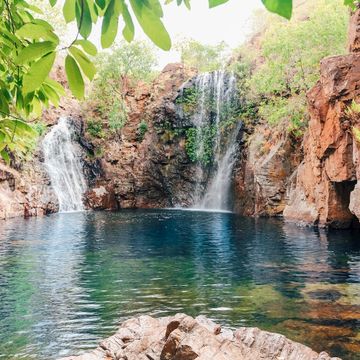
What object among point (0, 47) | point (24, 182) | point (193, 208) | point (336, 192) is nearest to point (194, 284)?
point (0, 47)

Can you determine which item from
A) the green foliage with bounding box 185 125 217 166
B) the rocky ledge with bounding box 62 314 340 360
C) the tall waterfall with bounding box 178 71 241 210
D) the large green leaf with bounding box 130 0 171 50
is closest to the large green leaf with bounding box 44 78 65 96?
the large green leaf with bounding box 130 0 171 50

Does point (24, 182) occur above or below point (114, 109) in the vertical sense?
below

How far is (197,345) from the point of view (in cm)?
674

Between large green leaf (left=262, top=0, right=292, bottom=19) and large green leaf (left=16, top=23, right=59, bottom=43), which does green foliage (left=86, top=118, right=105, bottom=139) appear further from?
large green leaf (left=262, top=0, right=292, bottom=19)

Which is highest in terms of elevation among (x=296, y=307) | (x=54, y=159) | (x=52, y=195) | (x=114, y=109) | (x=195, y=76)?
(x=195, y=76)

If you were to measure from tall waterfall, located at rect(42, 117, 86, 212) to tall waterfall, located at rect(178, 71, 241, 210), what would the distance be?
11394 mm

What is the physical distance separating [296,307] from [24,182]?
97.5 feet

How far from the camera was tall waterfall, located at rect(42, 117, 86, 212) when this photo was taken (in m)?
40.0

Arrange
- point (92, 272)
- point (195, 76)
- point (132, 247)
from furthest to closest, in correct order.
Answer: point (195, 76), point (132, 247), point (92, 272)

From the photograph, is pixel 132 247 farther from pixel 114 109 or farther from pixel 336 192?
pixel 114 109

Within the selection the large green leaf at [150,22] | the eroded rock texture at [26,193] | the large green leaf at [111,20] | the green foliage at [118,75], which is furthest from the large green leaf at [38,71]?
the green foliage at [118,75]

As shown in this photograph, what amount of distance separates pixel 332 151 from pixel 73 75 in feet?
81.3

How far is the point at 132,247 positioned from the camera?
Answer: 1995 centimetres

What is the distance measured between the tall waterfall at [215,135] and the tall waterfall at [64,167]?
1139 cm
